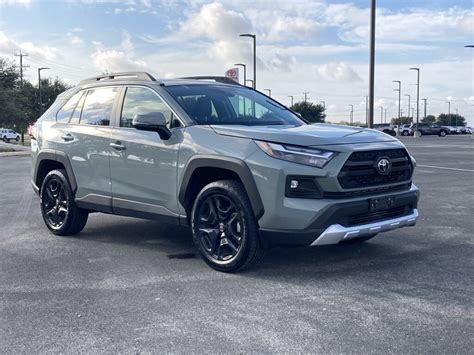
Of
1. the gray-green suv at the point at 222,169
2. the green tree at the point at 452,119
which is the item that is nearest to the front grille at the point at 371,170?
the gray-green suv at the point at 222,169

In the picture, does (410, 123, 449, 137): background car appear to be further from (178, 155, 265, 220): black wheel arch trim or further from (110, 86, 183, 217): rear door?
(178, 155, 265, 220): black wheel arch trim

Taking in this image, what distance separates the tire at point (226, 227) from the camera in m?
4.74

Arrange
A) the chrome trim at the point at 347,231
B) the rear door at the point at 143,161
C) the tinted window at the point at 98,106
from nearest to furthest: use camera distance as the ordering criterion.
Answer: the chrome trim at the point at 347,231 < the rear door at the point at 143,161 < the tinted window at the point at 98,106

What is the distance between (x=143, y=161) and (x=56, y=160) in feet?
5.45

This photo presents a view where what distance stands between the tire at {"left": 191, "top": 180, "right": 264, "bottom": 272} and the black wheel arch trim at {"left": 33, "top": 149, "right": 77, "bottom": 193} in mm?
1990

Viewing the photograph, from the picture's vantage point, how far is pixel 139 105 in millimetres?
5863

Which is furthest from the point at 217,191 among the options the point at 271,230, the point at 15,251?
the point at 15,251

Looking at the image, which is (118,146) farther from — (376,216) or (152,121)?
(376,216)

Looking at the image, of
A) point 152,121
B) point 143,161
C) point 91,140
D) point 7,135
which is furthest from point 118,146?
point 7,135

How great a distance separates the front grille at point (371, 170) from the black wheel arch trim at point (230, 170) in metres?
0.72

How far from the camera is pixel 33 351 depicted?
341cm

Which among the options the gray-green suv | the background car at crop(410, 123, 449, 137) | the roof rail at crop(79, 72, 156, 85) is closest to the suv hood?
the gray-green suv

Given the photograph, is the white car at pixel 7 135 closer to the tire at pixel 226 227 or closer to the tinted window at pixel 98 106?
the tinted window at pixel 98 106

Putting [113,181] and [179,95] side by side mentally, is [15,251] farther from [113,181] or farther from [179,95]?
[179,95]
